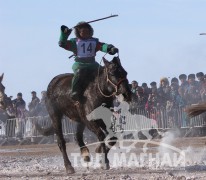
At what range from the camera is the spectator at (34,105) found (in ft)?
87.8

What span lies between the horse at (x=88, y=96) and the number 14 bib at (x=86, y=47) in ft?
1.31

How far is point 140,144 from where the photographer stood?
20.7 m

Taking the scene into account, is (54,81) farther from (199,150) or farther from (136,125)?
(136,125)

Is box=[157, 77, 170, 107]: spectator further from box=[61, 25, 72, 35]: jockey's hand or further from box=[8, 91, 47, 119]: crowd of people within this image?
box=[61, 25, 72, 35]: jockey's hand

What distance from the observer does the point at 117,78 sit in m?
12.2

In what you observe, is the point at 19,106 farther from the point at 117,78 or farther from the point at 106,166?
the point at 106,166

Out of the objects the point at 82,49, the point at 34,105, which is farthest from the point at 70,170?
the point at 34,105

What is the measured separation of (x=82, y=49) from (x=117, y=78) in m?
1.25

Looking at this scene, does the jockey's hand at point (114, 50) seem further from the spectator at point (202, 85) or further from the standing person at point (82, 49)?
the spectator at point (202, 85)

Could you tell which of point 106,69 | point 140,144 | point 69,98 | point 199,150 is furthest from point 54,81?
point 140,144

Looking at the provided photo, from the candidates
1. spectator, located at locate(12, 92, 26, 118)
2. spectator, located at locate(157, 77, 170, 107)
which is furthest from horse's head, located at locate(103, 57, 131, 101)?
spectator, located at locate(12, 92, 26, 118)

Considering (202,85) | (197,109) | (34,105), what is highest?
(34,105)

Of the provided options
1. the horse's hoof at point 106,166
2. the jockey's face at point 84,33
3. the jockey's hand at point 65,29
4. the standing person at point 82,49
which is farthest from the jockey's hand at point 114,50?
the horse's hoof at point 106,166

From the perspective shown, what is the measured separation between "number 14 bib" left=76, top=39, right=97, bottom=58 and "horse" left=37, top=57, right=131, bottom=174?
1.31ft
